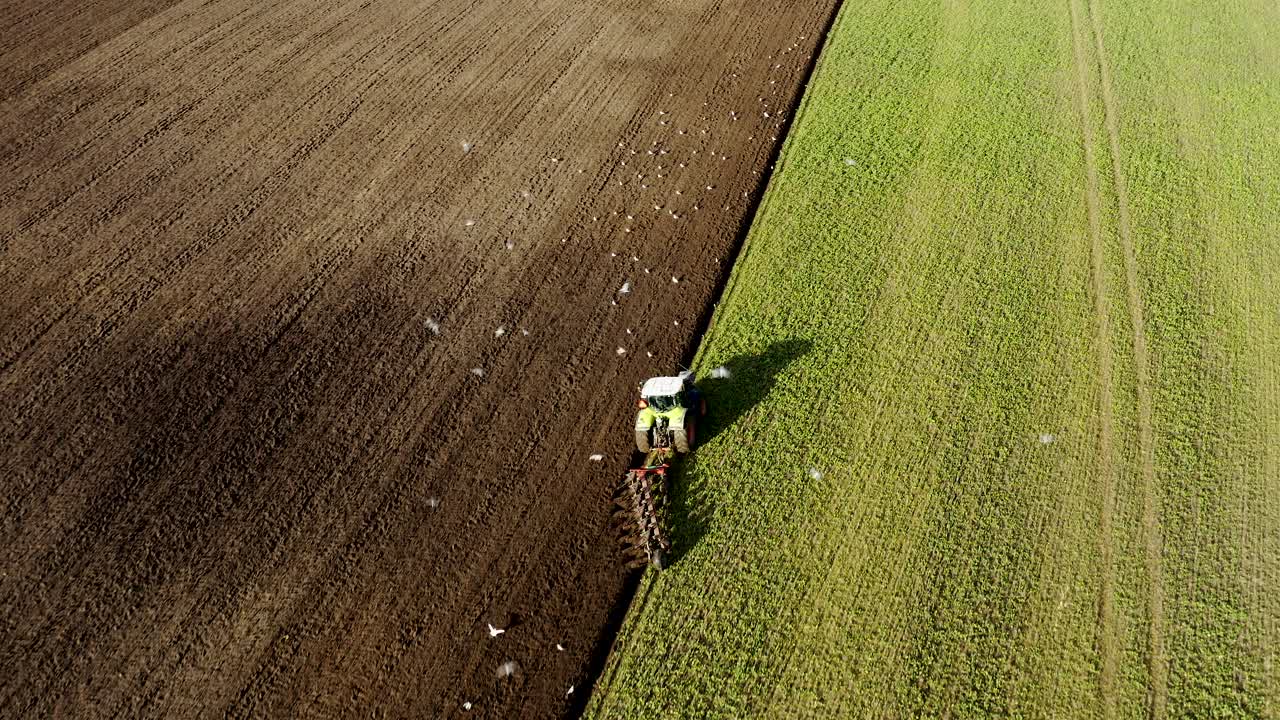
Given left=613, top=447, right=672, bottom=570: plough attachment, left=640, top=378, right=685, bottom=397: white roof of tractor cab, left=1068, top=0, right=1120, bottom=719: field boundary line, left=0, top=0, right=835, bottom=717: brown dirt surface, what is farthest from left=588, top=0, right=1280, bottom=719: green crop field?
left=0, top=0, right=835, bottom=717: brown dirt surface

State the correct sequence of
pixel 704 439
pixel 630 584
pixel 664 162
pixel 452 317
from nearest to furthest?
pixel 630 584 → pixel 704 439 → pixel 452 317 → pixel 664 162

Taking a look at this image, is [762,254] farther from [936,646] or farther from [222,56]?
[222,56]

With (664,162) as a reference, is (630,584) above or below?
below

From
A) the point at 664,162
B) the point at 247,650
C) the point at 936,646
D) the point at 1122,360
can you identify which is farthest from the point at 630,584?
the point at 664,162

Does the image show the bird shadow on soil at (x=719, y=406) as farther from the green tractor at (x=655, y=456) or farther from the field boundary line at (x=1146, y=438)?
the field boundary line at (x=1146, y=438)

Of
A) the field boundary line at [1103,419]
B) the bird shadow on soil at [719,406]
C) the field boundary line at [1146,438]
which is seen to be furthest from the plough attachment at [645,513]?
the field boundary line at [1146,438]

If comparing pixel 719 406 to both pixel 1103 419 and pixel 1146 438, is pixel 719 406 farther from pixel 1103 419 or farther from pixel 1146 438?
pixel 1146 438

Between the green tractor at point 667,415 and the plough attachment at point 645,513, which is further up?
the green tractor at point 667,415

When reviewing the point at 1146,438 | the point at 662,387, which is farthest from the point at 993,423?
the point at 662,387

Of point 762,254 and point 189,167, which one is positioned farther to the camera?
point 189,167
